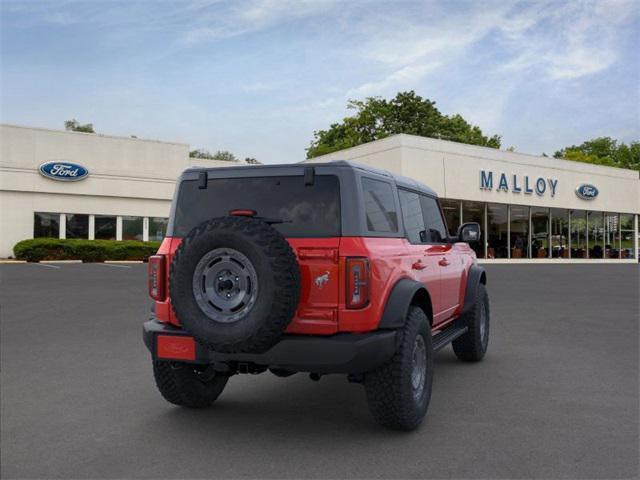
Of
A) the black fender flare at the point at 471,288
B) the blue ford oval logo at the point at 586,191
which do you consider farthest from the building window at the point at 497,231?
the black fender flare at the point at 471,288

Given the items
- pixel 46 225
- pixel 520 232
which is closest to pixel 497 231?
pixel 520 232

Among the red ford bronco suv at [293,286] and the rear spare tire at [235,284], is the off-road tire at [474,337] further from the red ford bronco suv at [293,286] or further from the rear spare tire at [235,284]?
the rear spare tire at [235,284]

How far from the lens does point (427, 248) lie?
5402mm

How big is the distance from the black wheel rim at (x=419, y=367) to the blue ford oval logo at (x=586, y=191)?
1656 inches

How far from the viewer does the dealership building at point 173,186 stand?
3425 centimetres

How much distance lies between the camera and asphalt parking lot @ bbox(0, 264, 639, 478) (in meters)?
3.71

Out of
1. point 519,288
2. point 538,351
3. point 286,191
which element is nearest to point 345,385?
point 286,191

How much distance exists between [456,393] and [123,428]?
2.88 meters

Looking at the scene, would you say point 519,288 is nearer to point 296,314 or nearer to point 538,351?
point 538,351

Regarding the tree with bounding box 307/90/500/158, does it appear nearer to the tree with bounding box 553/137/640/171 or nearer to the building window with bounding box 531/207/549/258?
the building window with bounding box 531/207/549/258

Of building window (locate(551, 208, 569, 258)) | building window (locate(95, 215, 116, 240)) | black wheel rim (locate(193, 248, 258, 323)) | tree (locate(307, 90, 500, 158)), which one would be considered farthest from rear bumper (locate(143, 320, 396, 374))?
tree (locate(307, 90, 500, 158))

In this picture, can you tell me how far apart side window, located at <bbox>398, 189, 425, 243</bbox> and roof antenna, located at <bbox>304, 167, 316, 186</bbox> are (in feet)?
3.43

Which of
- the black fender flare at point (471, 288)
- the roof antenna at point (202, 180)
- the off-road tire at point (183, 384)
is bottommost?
the off-road tire at point (183, 384)

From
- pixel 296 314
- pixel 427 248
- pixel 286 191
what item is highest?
pixel 286 191
